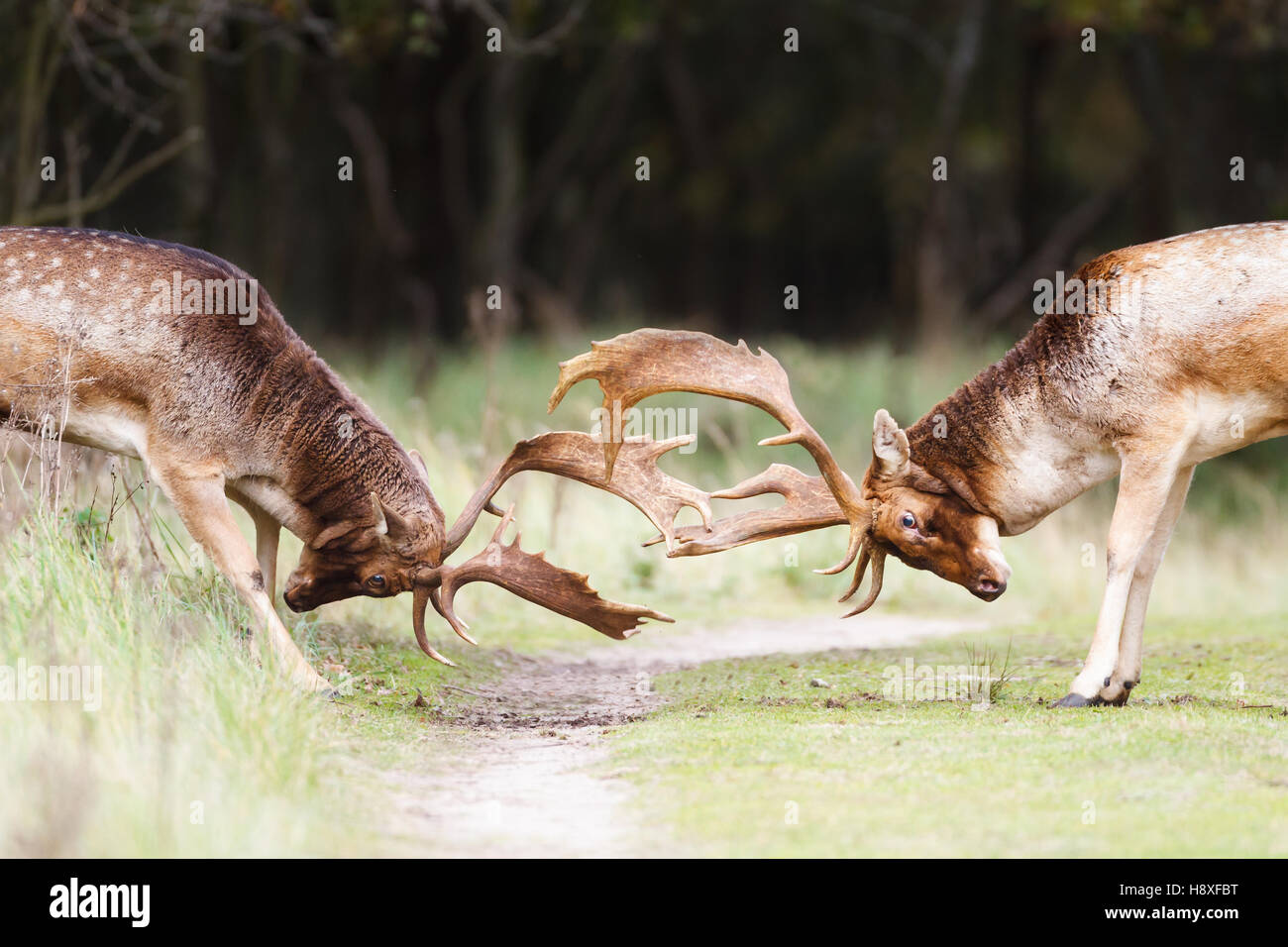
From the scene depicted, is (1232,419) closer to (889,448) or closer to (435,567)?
(889,448)

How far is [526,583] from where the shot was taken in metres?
8.68

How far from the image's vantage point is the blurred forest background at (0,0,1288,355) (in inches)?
773

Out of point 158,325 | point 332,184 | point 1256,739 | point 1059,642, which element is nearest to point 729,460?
point 1059,642

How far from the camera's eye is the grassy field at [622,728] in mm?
5641

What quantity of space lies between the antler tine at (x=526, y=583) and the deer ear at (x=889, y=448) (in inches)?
55.3

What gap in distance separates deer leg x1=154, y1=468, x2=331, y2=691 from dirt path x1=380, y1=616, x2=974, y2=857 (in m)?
1.16

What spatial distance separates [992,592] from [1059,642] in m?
2.85

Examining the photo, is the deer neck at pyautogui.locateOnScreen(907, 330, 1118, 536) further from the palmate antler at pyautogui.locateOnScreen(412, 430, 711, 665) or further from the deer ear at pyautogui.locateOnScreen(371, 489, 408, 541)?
the deer ear at pyautogui.locateOnScreen(371, 489, 408, 541)

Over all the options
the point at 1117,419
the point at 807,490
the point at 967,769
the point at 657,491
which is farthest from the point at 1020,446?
the point at 967,769

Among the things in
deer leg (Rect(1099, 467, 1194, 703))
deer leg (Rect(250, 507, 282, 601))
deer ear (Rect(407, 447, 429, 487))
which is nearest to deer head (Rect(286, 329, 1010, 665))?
deer ear (Rect(407, 447, 429, 487))

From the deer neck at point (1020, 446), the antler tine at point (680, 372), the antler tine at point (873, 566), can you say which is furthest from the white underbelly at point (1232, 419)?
the antler tine at point (680, 372)

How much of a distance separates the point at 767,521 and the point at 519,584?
4.51 ft
